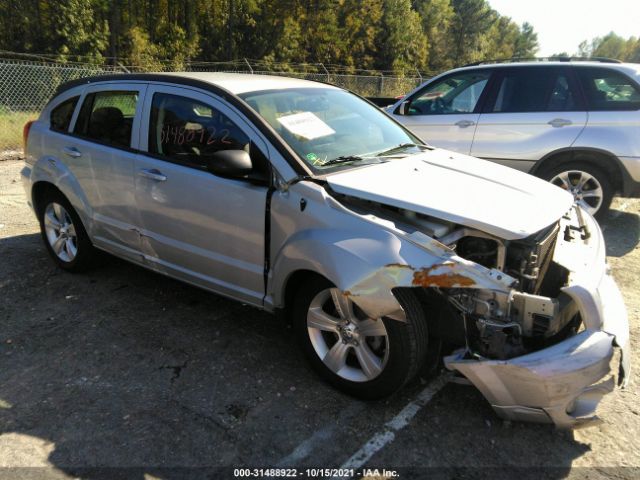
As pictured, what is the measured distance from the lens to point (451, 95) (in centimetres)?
660

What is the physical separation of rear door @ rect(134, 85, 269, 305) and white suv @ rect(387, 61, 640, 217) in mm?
4016

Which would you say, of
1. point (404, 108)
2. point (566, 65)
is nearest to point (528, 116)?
point (566, 65)

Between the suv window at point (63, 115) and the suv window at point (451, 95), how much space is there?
4236 millimetres

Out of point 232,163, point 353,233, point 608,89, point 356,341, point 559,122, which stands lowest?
point 356,341

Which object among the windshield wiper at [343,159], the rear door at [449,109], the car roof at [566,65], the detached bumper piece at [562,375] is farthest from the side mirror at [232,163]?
the car roof at [566,65]

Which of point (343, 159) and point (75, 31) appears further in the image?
point (75, 31)

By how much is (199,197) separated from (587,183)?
15.4 ft

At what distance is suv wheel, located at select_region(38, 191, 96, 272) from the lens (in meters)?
4.54

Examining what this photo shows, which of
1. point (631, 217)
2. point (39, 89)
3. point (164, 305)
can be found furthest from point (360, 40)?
point (164, 305)

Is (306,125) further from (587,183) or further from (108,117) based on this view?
(587,183)

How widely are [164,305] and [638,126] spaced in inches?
206

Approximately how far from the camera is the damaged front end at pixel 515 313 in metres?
2.31

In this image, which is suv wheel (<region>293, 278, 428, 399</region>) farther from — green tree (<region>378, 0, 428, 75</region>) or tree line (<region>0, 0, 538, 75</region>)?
green tree (<region>378, 0, 428, 75</region>)

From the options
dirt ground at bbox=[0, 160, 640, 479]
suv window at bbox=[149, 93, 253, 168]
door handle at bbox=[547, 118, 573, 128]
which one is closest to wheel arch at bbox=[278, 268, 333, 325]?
dirt ground at bbox=[0, 160, 640, 479]
